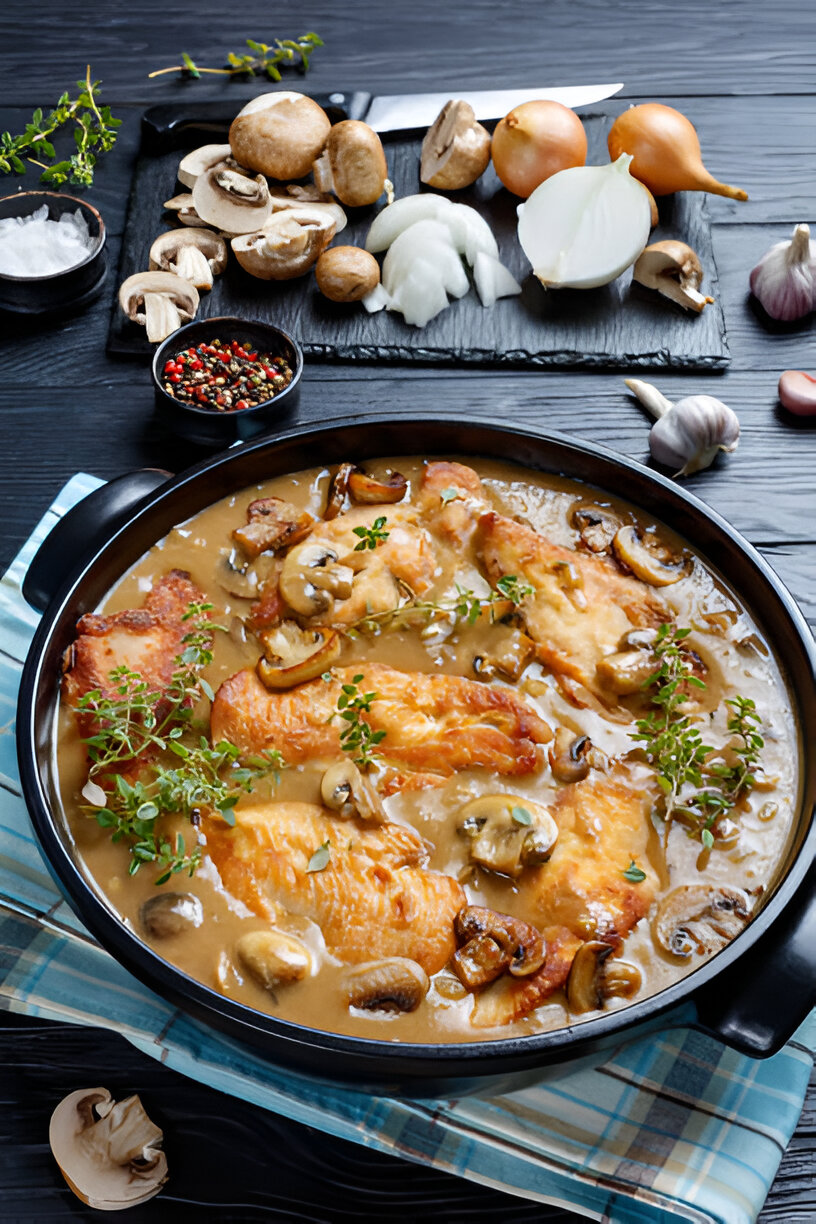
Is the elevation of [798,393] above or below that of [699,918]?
above

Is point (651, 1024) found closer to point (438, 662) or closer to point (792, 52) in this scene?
point (438, 662)

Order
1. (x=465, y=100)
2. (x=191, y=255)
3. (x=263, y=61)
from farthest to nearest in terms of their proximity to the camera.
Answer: (x=263, y=61) < (x=465, y=100) < (x=191, y=255)

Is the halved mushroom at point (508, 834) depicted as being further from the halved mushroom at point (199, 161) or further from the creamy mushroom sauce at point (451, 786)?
the halved mushroom at point (199, 161)

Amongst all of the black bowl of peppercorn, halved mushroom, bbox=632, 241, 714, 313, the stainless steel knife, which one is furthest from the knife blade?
the black bowl of peppercorn

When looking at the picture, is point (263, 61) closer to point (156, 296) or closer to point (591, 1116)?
point (156, 296)

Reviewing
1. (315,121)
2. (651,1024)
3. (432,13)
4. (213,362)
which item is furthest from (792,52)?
(651,1024)

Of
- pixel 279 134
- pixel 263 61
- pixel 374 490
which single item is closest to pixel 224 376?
pixel 374 490
